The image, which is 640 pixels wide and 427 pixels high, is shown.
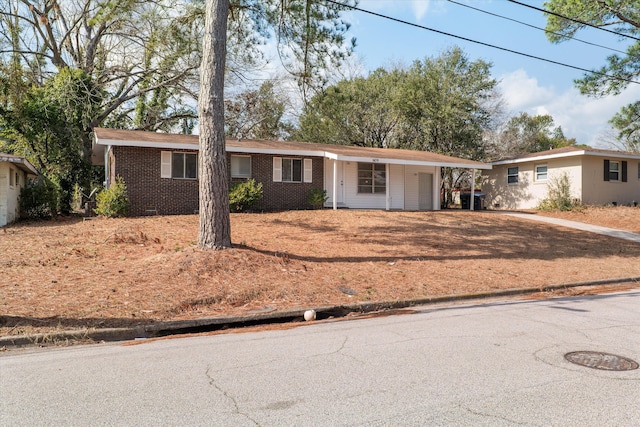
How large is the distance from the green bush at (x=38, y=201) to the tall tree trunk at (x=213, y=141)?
13.2 m

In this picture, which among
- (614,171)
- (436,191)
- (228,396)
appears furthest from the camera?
(614,171)

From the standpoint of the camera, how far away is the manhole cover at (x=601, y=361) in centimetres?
502

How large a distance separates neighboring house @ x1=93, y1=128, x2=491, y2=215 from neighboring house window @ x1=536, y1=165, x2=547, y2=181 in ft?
15.3

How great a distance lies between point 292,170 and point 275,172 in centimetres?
90

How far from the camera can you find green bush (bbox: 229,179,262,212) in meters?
20.1

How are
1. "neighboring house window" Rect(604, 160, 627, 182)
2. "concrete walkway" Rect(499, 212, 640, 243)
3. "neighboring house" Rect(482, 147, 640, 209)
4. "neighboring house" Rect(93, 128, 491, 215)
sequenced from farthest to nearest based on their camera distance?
"neighboring house window" Rect(604, 160, 627, 182), "neighboring house" Rect(482, 147, 640, 209), "neighboring house" Rect(93, 128, 491, 215), "concrete walkway" Rect(499, 212, 640, 243)

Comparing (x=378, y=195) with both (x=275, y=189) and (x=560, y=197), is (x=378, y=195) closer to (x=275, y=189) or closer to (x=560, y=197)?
(x=275, y=189)

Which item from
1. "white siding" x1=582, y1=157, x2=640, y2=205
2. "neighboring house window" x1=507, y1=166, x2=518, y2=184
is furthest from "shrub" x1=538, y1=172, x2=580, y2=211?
"neighboring house window" x1=507, y1=166, x2=518, y2=184

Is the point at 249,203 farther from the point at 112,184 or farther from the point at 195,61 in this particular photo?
the point at 195,61

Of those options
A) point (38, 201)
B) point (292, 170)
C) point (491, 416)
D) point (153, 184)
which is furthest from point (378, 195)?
point (491, 416)

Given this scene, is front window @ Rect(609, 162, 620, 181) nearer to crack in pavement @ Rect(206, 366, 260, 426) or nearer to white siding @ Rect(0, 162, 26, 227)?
crack in pavement @ Rect(206, 366, 260, 426)

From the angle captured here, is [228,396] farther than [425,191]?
No

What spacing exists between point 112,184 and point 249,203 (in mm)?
5451

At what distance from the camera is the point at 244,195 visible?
20266 millimetres
